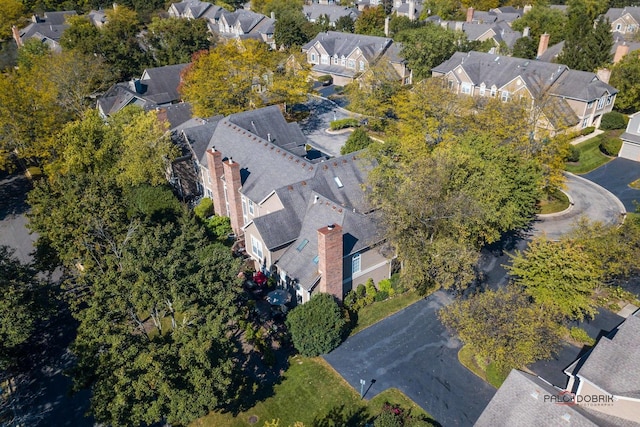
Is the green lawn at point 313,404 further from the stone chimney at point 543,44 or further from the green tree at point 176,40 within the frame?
the stone chimney at point 543,44

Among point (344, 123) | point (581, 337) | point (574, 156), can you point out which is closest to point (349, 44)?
point (344, 123)

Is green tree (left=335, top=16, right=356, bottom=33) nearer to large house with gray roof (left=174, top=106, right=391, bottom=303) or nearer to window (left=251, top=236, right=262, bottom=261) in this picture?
large house with gray roof (left=174, top=106, right=391, bottom=303)

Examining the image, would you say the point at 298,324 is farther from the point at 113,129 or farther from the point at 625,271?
the point at 113,129

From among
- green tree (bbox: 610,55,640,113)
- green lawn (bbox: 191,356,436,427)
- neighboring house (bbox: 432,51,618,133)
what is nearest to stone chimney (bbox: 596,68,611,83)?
green tree (bbox: 610,55,640,113)

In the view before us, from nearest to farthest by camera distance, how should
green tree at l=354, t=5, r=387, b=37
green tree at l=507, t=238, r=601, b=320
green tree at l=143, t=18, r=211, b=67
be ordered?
green tree at l=507, t=238, r=601, b=320
green tree at l=143, t=18, r=211, b=67
green tree at l=354, t=5, r=387, b=37

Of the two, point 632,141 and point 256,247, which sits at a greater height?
point 256,247

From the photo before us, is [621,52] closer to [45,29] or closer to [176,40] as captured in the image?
[176,40]

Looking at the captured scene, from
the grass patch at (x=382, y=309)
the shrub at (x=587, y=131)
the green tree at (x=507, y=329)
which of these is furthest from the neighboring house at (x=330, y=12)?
the green tree at (x=507, y=329)
